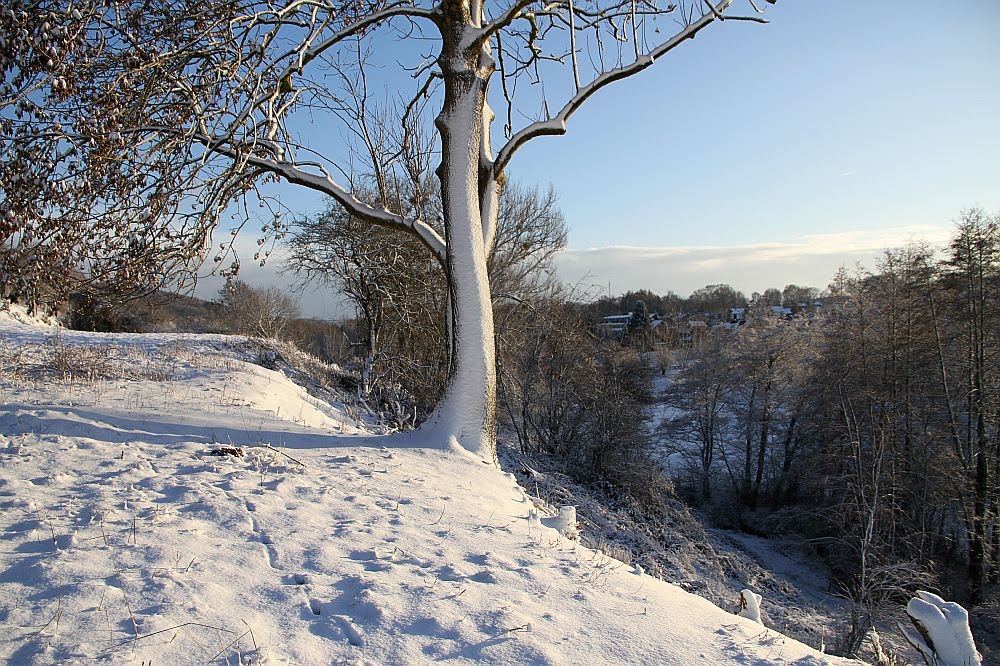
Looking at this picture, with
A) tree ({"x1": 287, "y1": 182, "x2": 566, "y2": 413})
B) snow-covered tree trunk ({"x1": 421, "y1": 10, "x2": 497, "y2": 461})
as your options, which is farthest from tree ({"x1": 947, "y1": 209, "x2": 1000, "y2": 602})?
snow-covered tree trunk ({"x1": 421, "y1": 10, "x2": 497, "y2": 461})

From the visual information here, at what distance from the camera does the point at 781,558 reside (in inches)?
885

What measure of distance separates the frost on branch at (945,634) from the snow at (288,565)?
5.03 feet

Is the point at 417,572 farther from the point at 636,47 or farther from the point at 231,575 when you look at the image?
the point at 636,47

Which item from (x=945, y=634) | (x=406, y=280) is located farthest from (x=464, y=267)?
(x=406, y=280)

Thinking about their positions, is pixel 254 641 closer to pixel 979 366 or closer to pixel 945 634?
pixel 945 634

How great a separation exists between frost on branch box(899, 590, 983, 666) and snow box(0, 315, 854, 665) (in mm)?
1533

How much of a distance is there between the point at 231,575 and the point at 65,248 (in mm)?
3381

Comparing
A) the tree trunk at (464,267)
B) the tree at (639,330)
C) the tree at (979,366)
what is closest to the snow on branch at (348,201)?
the tree trunk at (464,267)

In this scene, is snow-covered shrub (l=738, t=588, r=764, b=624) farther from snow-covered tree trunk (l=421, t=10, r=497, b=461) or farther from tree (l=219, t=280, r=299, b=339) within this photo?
→ tree (l=219, t=280, r=299, b=339)

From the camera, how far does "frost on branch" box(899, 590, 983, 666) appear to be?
4.06 meters

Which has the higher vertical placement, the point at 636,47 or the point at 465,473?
the point at 636,47

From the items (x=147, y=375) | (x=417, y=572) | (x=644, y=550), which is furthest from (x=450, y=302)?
→ (x=644, y=550)

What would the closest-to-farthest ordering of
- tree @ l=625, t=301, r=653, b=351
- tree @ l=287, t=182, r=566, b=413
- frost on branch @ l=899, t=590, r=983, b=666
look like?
frost on branch @ l=899, t=590, r=983, b=666
tree @ l=287, t=182, r=566, b=413
tree @ l=625, t=301, r=653, b=351

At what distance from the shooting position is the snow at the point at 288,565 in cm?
266
